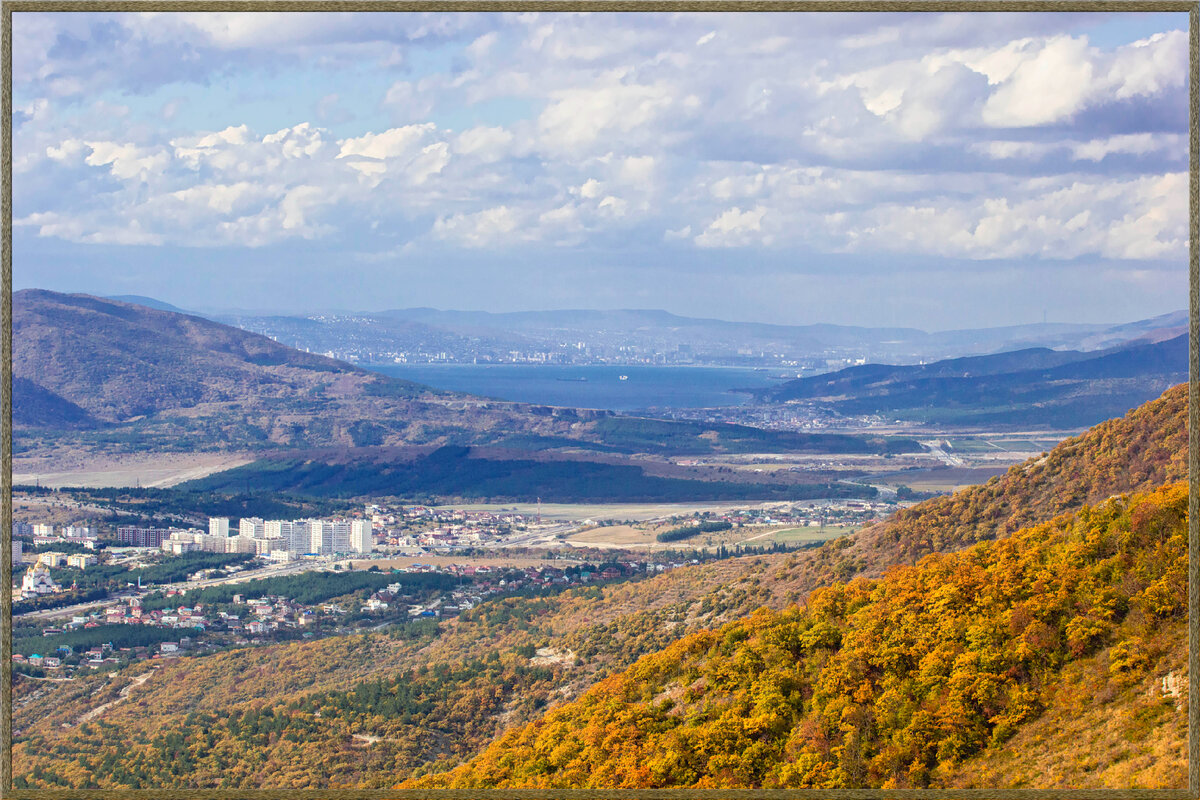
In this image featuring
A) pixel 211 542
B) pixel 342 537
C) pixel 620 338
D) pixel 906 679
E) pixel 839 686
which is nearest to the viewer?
pixel 906 679

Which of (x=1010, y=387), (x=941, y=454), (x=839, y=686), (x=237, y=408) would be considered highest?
(x=1010, y=387)

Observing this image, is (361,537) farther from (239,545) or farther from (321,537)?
(239,545)

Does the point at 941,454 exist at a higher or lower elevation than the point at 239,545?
higher

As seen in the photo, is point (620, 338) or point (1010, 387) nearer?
point (1010, 387)

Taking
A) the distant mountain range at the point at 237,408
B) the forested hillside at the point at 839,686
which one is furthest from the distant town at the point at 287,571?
the distant mountain range at the point at 237,408

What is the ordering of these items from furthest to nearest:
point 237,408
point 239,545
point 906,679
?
1. point 237,408
2. point 239,545
3. point 906,679

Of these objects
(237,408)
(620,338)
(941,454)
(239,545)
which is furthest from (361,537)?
(620,338)

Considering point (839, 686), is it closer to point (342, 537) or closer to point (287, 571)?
point (287, 571)

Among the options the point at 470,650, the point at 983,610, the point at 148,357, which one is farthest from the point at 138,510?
the point at 148,357

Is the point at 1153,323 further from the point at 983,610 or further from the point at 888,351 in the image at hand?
the point at 983,610

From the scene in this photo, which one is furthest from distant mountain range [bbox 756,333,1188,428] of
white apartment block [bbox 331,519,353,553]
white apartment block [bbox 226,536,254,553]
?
white apartment block [bbox 226,536,254,553]
